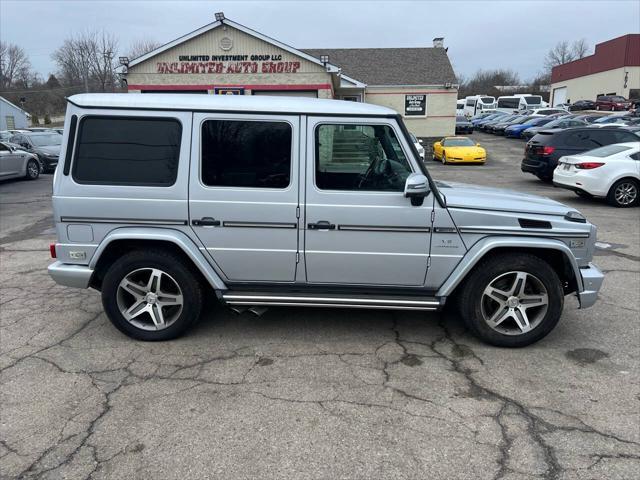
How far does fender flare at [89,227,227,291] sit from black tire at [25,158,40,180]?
53.9 feet

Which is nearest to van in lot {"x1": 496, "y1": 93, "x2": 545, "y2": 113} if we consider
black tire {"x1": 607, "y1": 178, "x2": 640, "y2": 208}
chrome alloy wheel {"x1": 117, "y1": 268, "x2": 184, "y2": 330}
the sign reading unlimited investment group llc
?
the sign reading unlimited investment group llc

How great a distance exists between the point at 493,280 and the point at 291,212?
175 cm

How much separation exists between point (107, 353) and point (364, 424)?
2281 millimetres

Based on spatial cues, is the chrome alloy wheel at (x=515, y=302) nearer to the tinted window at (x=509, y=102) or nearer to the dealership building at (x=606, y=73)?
the tinted window at (x=509, y=102)

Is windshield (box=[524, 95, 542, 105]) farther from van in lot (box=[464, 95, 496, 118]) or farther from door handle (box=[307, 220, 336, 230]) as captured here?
door handle (box=[307, 220, 336, 230])

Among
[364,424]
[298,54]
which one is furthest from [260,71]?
[364,424]

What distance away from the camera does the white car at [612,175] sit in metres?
11.1

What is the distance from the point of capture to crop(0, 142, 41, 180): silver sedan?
53.7 feet

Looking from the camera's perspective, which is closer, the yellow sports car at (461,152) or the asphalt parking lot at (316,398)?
the asphalt parking lot at (316,398)

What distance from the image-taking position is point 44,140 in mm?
21125

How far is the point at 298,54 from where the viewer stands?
817 inches

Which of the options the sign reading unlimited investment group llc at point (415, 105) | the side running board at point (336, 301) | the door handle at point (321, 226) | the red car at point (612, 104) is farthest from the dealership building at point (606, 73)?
the door handle at point (321, 226)

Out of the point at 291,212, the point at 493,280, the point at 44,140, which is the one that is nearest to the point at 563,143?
the point at 493,280

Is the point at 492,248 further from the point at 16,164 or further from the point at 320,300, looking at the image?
the point at 16,164
